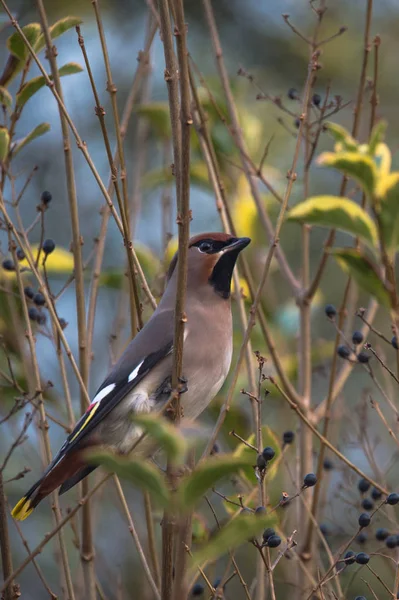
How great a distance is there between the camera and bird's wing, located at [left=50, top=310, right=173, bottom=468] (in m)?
2.86

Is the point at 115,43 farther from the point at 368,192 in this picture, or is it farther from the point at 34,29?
the point at 368,192

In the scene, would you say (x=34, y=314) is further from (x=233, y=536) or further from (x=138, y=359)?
(x=233, y=536)

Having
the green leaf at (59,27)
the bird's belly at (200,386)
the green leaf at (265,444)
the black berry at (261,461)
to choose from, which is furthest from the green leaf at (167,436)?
the green leaf at (59,27)

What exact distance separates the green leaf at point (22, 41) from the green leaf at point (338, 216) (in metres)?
1.34

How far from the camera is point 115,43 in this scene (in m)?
8.23

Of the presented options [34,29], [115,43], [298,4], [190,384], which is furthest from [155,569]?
[298,4]

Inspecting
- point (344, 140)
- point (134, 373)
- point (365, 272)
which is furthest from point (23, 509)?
point (344, 140)

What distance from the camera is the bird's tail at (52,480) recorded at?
2.63 metres

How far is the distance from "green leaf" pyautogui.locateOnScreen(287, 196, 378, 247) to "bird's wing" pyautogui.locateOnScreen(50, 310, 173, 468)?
125cm

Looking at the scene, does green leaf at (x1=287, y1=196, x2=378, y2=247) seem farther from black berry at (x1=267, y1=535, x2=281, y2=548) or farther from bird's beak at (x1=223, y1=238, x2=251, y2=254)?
bird's beak at (x1=223, y1=238, x2=251, y2=254)

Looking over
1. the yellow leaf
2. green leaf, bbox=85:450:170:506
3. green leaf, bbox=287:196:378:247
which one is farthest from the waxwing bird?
green leaf, bbox=85:450:170:506

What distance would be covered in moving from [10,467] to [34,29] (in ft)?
10.6

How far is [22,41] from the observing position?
268 centimetres

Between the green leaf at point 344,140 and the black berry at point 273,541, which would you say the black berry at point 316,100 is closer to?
the green leaf at point 344,140
